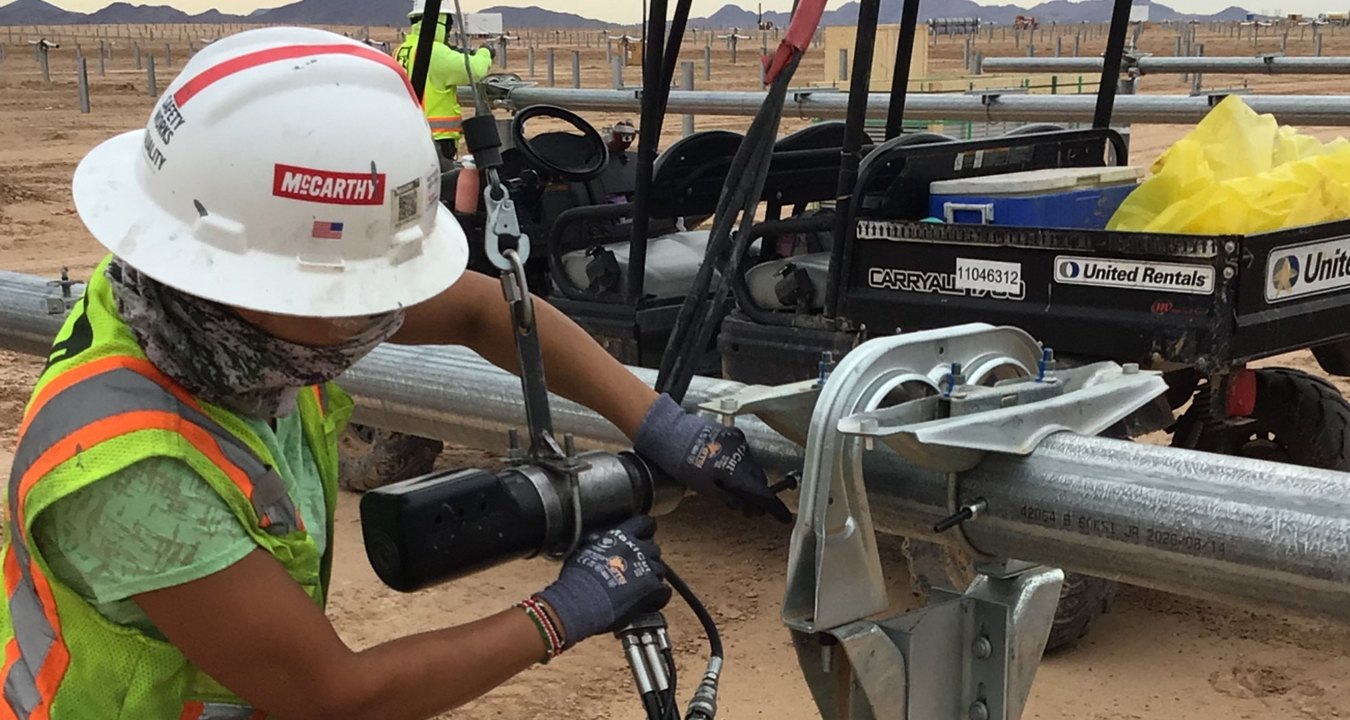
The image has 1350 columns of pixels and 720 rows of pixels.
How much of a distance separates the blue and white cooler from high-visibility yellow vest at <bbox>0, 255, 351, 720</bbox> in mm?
2979

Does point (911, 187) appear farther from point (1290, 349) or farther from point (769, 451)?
point (769, 451)

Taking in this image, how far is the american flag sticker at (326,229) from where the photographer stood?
1959 millimetres

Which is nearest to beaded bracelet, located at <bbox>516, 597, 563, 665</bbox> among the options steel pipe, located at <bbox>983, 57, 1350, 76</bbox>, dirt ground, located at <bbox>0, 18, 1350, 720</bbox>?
dirt ground, located at <bbox>0, 18, 1350, 720</bbox>

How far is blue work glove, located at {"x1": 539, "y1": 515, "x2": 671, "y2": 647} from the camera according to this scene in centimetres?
201

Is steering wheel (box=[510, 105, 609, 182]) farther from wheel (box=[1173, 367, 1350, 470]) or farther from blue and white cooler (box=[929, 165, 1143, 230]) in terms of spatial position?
wheel (box=[1173, 367, 1350, 470])

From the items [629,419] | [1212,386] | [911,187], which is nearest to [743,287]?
[911,187]

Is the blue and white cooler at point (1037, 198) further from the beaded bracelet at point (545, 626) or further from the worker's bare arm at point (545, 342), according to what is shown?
the beaded bracelet at point (545, 626)

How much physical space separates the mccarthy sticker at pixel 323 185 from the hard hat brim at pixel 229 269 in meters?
0.08

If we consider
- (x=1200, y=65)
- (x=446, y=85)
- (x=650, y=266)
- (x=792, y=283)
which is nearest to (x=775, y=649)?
(x=792, y=283)

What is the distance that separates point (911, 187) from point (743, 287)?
67cm

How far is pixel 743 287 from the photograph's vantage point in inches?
205

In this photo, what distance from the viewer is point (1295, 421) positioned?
4922 mm

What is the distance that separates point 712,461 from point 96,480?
2.56 ft

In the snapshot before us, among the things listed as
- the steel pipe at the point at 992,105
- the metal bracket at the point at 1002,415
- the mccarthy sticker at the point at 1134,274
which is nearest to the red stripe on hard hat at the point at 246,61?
the metal bracket at the point at 1002,415
